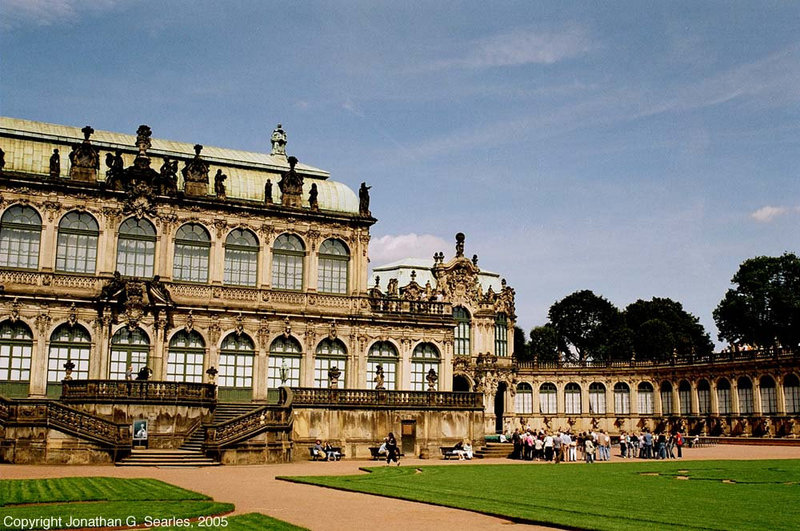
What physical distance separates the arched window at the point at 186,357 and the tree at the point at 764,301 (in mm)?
59199

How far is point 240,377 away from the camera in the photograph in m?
45.9

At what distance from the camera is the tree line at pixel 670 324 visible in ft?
272

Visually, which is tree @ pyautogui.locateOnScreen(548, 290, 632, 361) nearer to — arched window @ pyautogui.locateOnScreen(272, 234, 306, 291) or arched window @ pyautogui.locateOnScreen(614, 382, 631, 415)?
arched window @ pyautogui.locateOnScreen(614, 382, 631, 415)

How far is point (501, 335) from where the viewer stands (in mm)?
74375

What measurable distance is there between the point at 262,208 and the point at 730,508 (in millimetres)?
33900

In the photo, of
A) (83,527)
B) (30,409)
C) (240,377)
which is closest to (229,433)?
(30,409)

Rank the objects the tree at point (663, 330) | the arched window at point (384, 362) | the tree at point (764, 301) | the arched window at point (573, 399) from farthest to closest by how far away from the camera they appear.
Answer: the tree at point (663, 330) → the tree at point (764, 301) → the arched window at point (573, 399) → the arched window at point (384, 362)

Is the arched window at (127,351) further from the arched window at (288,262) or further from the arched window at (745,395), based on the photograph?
the arched window at (745,395)

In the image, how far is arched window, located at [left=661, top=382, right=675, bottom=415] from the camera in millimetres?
74925

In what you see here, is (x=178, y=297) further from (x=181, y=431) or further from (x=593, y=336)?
(x=593, y=336)

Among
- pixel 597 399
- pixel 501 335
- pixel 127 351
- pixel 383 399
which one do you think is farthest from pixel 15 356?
pixel 597 399

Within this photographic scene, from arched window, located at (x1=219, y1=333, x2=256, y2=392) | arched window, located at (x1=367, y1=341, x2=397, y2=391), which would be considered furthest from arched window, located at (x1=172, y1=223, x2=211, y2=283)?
arched window, located at (x1=367, y1=341, x2=397, y2=391)

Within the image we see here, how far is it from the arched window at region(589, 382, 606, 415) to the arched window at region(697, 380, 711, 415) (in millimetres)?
9510

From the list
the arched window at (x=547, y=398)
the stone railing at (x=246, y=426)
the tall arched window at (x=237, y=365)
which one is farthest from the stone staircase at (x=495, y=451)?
the arched window at (x=547, y=398)
